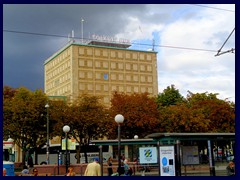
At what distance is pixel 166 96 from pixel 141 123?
16590 millimetres

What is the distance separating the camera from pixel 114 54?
10575cm

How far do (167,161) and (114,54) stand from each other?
280 ft

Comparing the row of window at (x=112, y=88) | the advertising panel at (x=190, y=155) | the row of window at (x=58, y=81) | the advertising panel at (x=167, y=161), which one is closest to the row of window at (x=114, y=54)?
the row of window at (x=58, y=81)

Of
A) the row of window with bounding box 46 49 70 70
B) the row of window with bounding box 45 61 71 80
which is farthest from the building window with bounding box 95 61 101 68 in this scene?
the row of window with bounding box 46 49 70 70

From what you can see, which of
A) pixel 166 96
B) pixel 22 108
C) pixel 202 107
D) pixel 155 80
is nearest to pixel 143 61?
pixel 155 80

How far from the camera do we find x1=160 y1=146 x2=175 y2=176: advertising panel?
21045mm

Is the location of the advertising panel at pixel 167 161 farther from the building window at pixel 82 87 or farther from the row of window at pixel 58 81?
the row of window at pixel 58 81

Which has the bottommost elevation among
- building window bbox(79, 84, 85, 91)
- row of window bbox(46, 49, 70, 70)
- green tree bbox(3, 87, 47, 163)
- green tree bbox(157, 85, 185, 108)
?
green tree bbox(3, 87, 47, 163)

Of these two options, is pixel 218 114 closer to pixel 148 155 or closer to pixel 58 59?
pixel 148 155

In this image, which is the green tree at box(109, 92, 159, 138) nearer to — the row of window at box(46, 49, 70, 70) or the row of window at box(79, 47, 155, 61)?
the row of window at box(79, 47, 155, 61)

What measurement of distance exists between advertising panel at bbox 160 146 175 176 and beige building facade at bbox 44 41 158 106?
76010 millimetres

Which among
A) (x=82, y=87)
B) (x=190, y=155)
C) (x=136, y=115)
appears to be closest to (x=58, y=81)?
(x=82, y=87)

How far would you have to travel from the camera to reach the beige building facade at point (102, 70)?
100m

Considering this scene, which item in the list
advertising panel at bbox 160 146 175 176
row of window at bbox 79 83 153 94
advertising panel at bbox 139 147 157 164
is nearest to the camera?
advertising panel at bbox 160 146 175 176
